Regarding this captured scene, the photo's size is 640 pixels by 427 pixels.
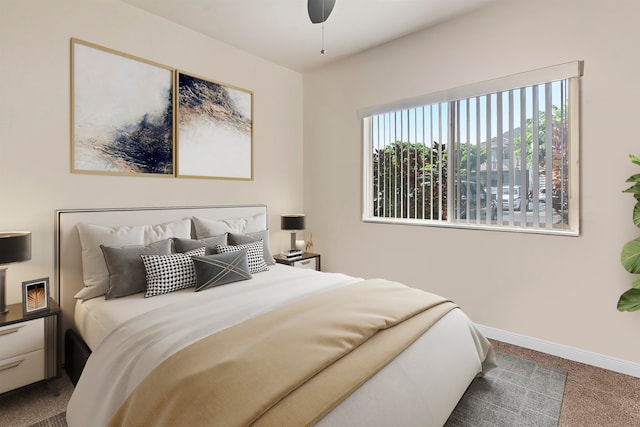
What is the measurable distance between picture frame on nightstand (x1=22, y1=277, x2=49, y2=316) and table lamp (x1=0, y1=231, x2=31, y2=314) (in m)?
0.14

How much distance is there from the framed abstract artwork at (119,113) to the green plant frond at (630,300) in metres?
3.72

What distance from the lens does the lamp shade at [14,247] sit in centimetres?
196

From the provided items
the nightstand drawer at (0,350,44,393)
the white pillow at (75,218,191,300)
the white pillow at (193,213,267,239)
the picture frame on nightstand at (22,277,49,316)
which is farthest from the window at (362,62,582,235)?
the nightstand drawer at (0,350,44,393)

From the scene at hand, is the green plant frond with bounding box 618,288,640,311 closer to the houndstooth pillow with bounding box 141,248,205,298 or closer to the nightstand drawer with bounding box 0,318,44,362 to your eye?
the houndstooth pillow with bounding box 141,248,205,298

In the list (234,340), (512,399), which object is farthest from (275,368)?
(512,399)

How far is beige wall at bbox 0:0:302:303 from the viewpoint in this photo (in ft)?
7.54

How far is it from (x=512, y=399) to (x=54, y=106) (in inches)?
151

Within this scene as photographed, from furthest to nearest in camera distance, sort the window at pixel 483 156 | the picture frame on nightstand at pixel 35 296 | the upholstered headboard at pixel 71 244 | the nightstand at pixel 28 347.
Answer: the window at pixel 483 156 < the upholstered headboard at pixel 71 244 < the picture frame on nightstand at pixel 35 296 < the nightstand at pixel 28 347

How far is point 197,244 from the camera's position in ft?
8.66

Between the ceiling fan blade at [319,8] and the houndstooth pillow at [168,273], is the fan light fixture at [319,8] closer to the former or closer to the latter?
the ceiling fan blade at [319,8]

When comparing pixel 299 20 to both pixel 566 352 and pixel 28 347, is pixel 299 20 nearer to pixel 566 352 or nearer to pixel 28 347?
pixel 28 347

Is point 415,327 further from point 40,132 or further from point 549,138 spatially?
point 40,132

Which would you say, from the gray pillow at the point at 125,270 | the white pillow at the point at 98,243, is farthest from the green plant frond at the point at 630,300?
the white pillow at the point at 98,243

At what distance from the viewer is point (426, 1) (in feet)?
9.05
